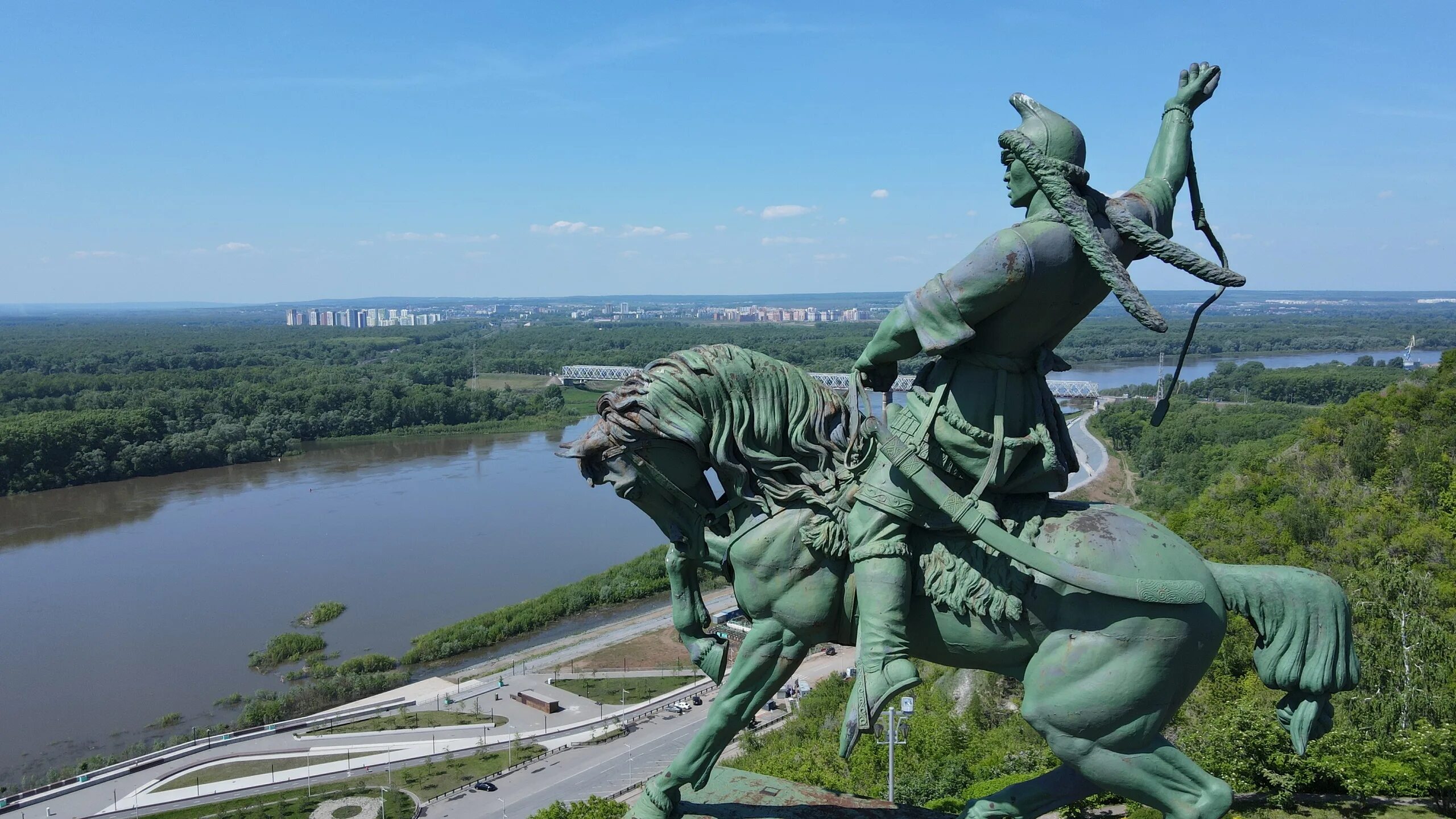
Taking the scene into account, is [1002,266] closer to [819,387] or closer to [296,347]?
[819,387]

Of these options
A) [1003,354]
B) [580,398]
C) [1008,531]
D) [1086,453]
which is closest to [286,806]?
[1008,531]

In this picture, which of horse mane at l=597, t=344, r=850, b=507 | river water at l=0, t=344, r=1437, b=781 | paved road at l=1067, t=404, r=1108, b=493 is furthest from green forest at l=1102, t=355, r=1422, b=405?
horse mane at l=597, t=344, r=850, b=507

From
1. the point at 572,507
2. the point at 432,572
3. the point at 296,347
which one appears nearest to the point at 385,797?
the point at 432,572

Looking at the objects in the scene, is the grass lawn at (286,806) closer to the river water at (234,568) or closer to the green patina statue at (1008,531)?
the river water at (234,568)

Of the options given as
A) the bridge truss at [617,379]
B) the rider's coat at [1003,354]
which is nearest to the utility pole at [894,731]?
the rider's coat at [1003,354]

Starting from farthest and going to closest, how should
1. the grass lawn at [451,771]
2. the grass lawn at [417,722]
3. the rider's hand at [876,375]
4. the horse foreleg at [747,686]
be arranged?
the grass lawn at [417,722] < the grass lawn at [451,771] < the horse foreleg at [747,686] < the rider's hand at [876,375]

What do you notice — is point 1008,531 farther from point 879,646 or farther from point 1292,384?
point 1292,384
